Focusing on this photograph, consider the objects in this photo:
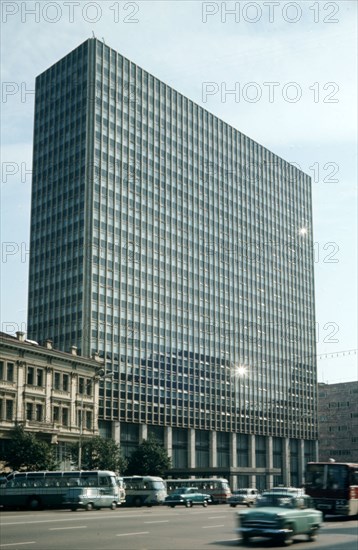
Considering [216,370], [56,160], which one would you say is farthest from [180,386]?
[56,160]

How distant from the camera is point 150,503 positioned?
71.8m

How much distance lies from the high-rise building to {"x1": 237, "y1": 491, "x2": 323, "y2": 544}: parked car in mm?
82353

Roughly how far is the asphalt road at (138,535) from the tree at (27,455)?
39.4 m

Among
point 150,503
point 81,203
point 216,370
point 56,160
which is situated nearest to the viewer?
point 150,503

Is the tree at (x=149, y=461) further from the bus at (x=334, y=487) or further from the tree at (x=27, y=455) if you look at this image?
the bus at (x=334, y=487)

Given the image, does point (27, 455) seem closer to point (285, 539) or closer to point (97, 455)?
point (97, 455)

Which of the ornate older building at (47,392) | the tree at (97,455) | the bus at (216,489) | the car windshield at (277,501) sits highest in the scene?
the ornate older building at (47,392)

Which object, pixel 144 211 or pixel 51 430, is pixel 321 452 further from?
pixel 51 430

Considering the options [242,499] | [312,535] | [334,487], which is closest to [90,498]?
[242,499]

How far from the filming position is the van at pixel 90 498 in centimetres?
5456

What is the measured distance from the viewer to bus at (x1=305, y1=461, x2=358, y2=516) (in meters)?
40.1

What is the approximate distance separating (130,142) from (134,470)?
5317cm

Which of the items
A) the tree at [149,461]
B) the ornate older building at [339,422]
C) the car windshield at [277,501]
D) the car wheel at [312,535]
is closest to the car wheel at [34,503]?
the car windshield at [277,501]

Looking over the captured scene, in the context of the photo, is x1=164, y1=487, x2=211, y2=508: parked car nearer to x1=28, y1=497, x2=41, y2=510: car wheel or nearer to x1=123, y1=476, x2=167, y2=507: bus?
x1=123, y1=476, x2=167, y2=507: bus
